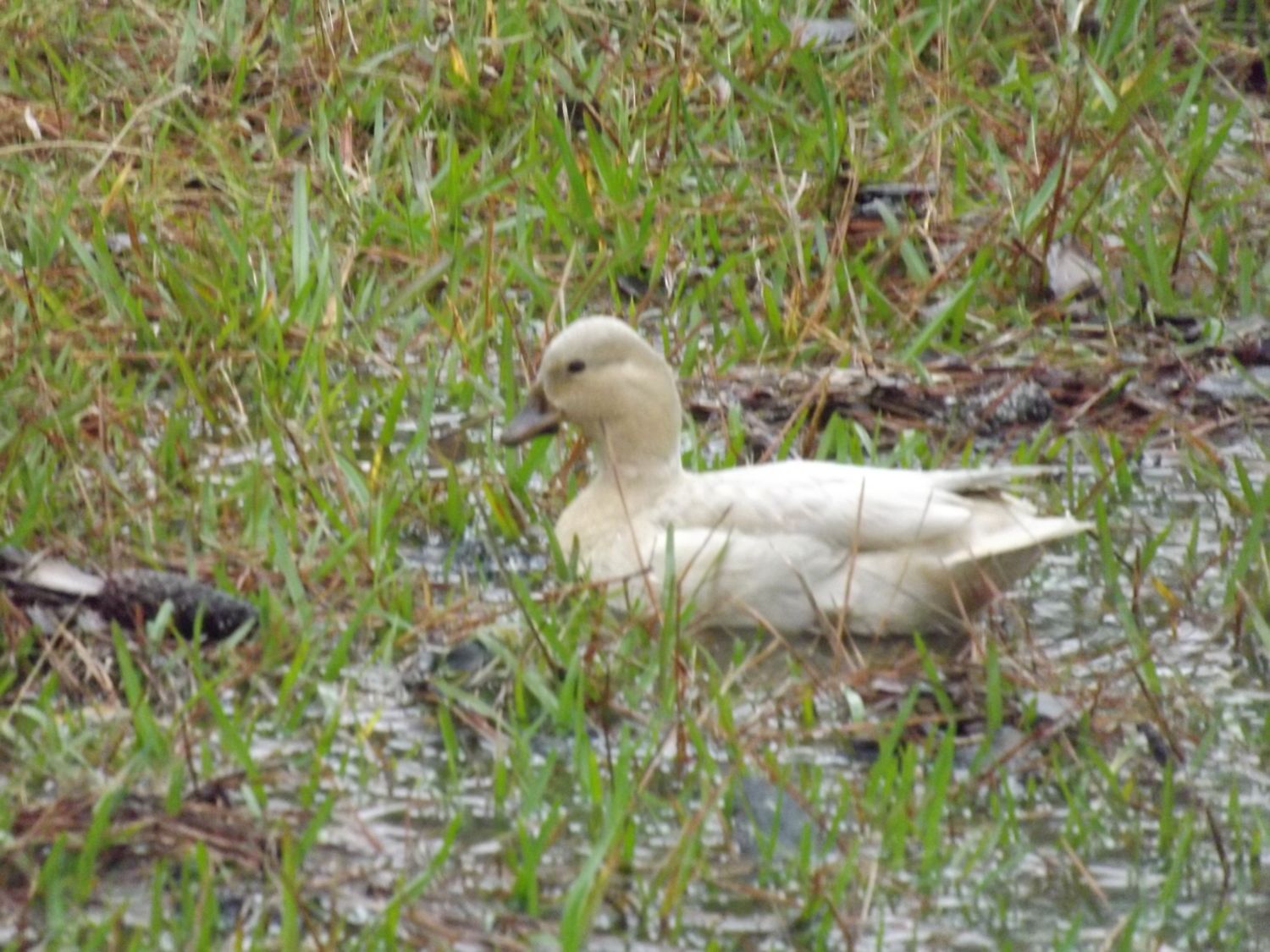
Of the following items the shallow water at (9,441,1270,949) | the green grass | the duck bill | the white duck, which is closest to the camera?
the shallow water at (9,441,1270,949)

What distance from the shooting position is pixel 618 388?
5293 mm

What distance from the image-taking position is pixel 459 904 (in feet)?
12.1

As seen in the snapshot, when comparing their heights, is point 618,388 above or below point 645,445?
above

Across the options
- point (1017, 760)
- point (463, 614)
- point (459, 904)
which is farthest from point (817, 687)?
A: point (459, 904)

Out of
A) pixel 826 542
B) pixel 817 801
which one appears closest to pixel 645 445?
pixel 826 542

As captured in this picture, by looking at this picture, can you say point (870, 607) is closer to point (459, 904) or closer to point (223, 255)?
point (459, 904)

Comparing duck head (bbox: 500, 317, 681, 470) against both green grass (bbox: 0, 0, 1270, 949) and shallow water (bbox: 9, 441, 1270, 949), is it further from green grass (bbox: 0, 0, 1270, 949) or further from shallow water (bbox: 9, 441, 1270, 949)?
shallow water (bbox: 9, 441, 1270, 949)

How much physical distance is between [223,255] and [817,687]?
8.34ft

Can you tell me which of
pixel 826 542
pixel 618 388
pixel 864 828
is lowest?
pixel 864 828

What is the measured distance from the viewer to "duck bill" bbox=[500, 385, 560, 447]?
17.6ft

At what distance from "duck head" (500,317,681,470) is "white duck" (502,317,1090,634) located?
0.43 ft

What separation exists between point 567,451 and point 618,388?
22.6 inches

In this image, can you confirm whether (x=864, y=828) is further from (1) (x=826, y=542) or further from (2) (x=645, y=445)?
(2) (x=645, y=445)

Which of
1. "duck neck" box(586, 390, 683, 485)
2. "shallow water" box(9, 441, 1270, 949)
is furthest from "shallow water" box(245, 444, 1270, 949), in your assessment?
"duck neck" box(586, 390, 683, 485)
